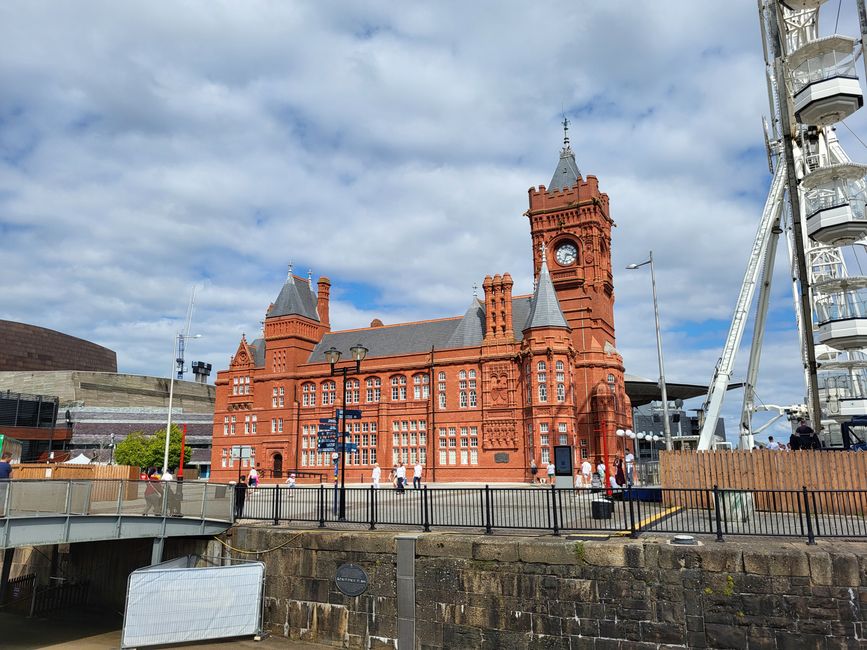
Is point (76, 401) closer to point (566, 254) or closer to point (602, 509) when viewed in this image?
point (566, 254)

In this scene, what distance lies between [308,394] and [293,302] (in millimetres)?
9736

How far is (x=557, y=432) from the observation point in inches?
1751

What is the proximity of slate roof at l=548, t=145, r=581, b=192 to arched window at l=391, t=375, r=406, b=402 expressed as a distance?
21.8 metres

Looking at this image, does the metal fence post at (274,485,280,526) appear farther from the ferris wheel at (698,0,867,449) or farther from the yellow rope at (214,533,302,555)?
the ferris wheel at (698,0,867,449)

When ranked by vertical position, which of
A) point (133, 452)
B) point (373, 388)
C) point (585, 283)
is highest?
point (585, 283)

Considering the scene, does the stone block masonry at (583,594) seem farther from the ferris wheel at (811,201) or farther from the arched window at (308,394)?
the arched window at (308,394)

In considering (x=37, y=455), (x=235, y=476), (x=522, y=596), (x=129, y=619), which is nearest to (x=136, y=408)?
(x=37, y=455)

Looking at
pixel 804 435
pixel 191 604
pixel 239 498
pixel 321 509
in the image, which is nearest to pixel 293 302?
pixel 239 498

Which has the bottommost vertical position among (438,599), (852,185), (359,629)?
(359,629)

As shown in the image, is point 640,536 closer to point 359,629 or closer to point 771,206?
point 359,629

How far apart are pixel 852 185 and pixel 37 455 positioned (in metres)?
86.9

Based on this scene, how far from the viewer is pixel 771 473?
65.8ft

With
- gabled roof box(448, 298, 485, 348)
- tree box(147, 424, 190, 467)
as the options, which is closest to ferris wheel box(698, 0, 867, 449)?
gabled roof box(448, 298, 485, 348)

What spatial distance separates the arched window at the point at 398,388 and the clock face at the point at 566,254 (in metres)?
17.2
